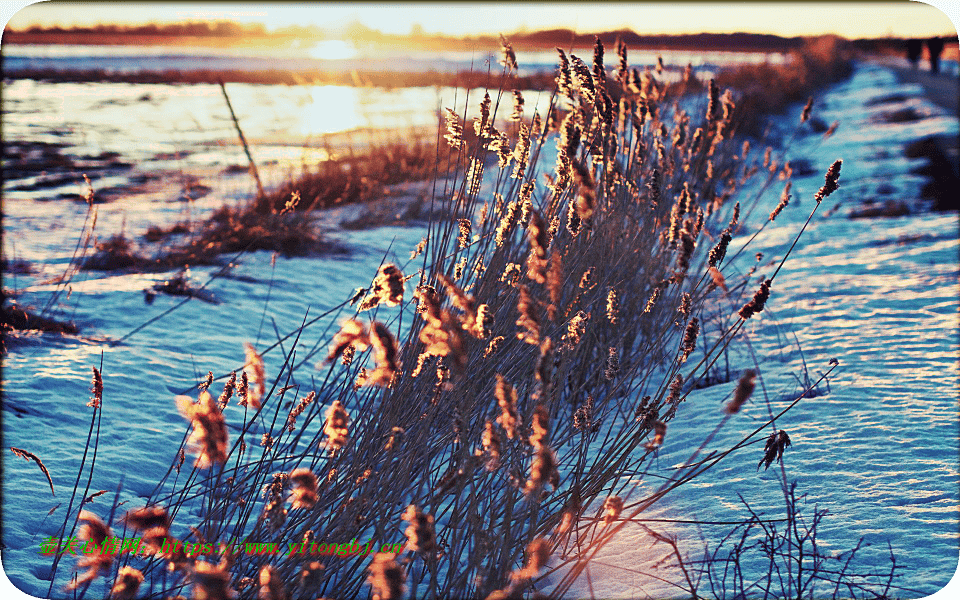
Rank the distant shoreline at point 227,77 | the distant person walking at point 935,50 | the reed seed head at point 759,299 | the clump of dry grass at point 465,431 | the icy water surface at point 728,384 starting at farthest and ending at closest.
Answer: the distant person walking at point 935,50
the distant shoreline at point 227,77
the icy water surface at point 728,384
the reed seed head at point 759,299
the clump of dry grass at point 465,431

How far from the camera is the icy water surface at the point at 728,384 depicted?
75.9 inches

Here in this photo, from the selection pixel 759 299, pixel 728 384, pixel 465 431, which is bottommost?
pixel 728 384

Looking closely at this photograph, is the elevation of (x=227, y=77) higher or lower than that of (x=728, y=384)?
higher

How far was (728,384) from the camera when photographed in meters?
3.11

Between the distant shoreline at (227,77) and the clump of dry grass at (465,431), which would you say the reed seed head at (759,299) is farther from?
the distant shoreline at (227,77)

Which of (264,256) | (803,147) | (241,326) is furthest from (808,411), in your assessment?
(803,147)

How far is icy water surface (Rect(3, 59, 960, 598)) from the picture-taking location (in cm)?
193

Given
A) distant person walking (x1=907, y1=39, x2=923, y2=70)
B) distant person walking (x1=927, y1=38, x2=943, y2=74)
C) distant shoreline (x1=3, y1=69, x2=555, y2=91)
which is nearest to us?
distant shoreline (x1=3, y1=69, x2=555, y2=91)

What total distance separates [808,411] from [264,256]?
391 centimetres

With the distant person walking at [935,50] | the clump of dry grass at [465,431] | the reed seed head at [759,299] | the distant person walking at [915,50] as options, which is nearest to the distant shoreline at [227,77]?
the distant person walking at [935,50]

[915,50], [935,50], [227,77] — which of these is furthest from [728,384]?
[915,50]

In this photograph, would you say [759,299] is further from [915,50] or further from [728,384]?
[915,50]

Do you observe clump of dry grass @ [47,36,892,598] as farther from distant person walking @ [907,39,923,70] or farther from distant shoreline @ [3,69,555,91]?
distant person walking @ [907,39,923,70]

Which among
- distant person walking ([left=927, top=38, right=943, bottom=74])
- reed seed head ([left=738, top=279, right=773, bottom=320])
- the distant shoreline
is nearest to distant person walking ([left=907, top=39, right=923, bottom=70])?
distant person walking ([left=927, top=38, right=943, bottom=74])
